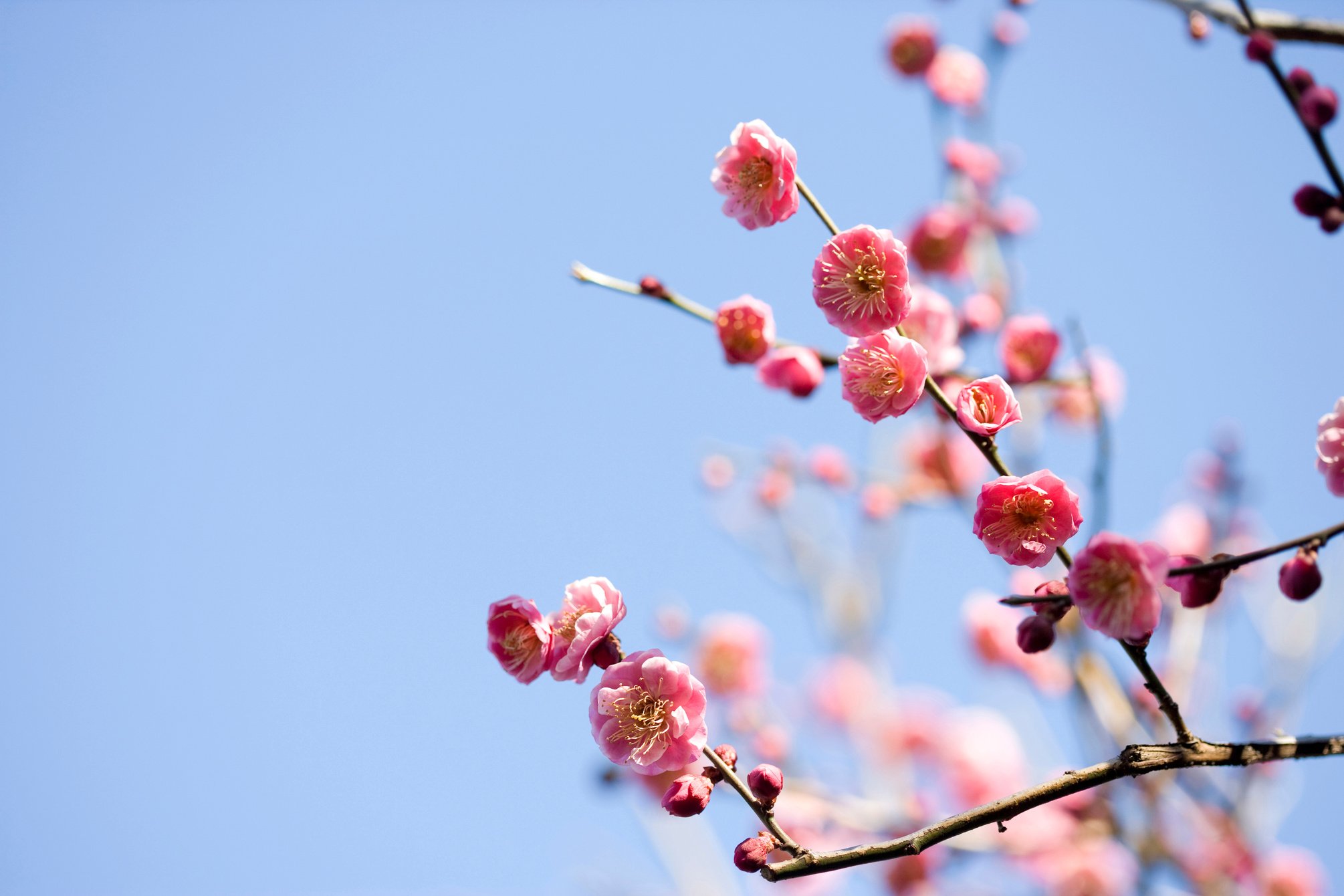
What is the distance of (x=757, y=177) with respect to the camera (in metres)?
1.46

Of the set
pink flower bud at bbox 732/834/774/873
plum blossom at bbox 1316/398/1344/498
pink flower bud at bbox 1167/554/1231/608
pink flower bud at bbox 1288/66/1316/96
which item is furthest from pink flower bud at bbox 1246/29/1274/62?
pink flower bud at bbox 732/834/774/873

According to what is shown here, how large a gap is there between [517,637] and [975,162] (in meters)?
2.90

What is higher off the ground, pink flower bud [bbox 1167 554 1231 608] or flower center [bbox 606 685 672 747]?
pink flower bud [bbox 1167 554 1231 608]

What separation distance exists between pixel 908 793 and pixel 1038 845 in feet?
4.07

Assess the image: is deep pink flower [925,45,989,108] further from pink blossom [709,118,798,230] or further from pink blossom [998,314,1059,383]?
pink blossom [709,118,798,230]

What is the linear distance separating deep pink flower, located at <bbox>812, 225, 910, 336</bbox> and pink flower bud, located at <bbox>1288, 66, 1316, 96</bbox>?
0.64 metres

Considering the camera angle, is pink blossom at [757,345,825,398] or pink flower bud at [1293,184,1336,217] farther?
→ pink blossom at [757,345,825,398]

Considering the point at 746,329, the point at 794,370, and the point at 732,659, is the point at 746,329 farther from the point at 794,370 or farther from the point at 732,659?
the point at 732,659

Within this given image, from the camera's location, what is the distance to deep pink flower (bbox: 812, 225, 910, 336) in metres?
1.29

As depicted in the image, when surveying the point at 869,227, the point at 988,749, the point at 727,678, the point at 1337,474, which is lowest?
the point at 988,749

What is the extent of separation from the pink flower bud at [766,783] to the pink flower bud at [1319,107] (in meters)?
1.18

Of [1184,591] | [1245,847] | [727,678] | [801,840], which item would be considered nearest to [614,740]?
[1184,591]

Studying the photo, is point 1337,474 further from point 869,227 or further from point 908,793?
point 908,793

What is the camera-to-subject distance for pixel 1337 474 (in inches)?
50.3
